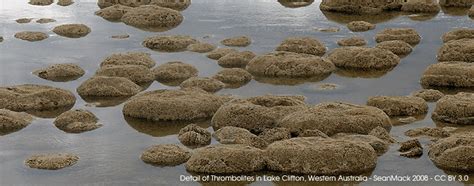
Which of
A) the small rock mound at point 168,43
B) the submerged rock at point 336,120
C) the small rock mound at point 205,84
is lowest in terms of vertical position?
the small rock mound at point 168,43

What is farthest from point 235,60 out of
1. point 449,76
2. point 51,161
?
point 51,161

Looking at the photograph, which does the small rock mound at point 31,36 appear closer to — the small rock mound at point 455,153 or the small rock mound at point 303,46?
the small rock mound at point 303,46

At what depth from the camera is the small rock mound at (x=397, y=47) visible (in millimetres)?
47406

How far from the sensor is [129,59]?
4625cm

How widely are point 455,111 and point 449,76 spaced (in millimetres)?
6042

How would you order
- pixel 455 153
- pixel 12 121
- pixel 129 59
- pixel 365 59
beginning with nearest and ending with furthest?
pixel 455 153
pixel 12 121
pixel 365 59
pixel 129 59

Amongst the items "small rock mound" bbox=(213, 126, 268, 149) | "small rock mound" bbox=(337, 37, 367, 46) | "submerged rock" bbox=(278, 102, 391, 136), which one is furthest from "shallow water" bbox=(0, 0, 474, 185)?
"small rock mound" bbox=(213, 126, 268, 149)

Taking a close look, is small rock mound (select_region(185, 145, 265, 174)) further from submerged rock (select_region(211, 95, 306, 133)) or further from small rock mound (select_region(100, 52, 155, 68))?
small rock mound (select_region(100, 52, 155, 68))

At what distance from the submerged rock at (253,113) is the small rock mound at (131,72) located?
7991mm

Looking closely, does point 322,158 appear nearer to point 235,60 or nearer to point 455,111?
point 455,111

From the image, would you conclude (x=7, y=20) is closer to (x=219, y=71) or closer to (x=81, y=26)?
(x=81, y=26)

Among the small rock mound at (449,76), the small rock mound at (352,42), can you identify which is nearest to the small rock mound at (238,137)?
the small rock mound at (449,76)

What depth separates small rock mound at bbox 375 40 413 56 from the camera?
156ft

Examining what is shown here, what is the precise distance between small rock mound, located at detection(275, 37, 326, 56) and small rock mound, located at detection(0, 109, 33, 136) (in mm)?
17260
